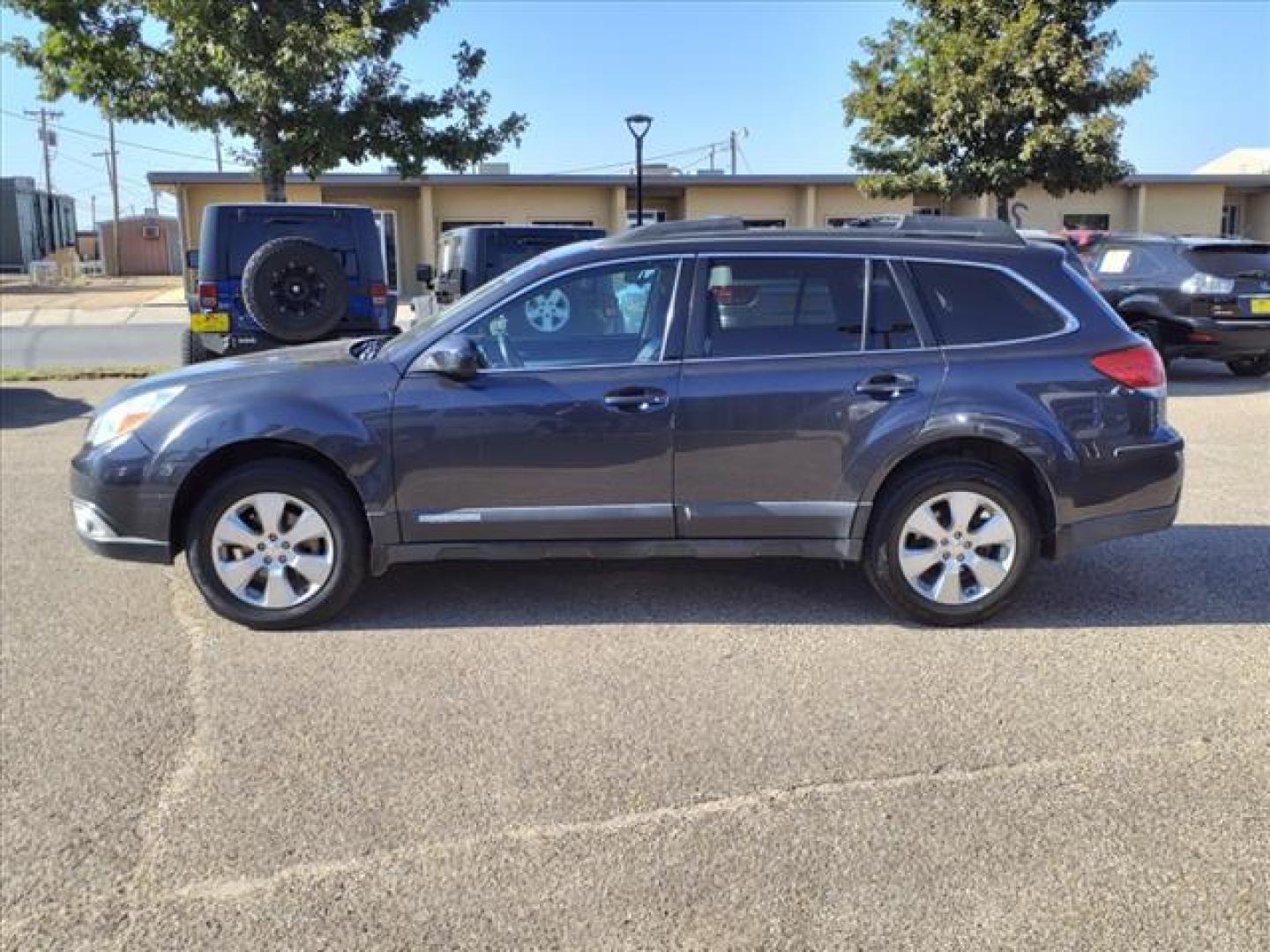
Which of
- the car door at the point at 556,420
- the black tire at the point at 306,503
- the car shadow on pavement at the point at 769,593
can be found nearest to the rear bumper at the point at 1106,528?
the car shadow on pavement at the point at 769,593

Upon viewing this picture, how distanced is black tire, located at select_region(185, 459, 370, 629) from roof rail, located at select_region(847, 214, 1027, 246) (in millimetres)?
2742

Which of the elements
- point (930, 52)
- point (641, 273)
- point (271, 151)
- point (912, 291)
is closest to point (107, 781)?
point (641, 273)

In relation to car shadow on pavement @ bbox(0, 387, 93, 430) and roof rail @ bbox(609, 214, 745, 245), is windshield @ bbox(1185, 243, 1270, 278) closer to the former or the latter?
roof rail @ bbox(609, 214, 745, 245)

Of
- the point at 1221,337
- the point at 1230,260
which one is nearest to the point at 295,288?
the point at 1221,337

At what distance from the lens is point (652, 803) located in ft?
11.0

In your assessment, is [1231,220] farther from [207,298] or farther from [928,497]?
[928,497]

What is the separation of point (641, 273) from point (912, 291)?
46.8 inches

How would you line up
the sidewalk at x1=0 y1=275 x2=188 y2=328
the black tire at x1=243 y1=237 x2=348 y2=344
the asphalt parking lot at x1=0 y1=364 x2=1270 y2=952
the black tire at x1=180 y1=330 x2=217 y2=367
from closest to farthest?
the asphalt parking lot at x1=0 y1=364 x2=1270 y2=952, the black tire at x1=243 y1=237 x2=348 y2=344, the black tire at x1=180 y1=330 x2=217 y2=367, the sidewalk at x1=0 y1=275 x2=188 y2=328

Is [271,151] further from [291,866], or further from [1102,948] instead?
[1102,948]

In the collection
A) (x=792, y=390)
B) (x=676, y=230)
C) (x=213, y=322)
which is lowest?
(x=792, y=390)

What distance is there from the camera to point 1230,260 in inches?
506

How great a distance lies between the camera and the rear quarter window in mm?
4859

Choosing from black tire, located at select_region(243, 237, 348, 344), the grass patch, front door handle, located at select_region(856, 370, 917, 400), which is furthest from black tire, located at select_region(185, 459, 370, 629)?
the grass patch

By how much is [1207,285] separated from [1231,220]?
85.8 feet
